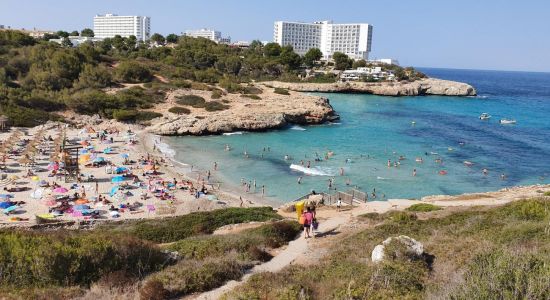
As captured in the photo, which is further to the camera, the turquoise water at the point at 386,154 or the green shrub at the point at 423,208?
the turquoise water at the point at 386,154

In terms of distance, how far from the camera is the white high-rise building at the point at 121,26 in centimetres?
18850

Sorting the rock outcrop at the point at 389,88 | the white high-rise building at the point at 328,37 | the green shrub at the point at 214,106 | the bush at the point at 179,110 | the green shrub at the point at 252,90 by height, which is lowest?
the bush at the point at 179,110

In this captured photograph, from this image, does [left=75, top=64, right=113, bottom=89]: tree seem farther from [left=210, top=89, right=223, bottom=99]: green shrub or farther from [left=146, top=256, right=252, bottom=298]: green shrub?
[left=146, top=256, right=252, bottom=298]: green shrub

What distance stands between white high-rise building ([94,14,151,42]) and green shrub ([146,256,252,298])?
193989 mm

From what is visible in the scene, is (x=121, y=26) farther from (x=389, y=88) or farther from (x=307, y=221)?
(x=307, y=221)

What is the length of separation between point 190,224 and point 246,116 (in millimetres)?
33049

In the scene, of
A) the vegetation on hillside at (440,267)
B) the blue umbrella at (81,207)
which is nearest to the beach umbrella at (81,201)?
the blue umbrella at (81,207)

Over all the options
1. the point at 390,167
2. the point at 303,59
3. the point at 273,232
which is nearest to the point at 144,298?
the point at 273,232

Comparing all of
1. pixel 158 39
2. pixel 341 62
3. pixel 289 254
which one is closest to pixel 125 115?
pixel 289 254

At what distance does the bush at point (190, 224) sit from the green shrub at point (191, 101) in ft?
121

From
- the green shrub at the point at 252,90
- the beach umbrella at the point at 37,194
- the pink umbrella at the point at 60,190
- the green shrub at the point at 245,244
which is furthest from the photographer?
the green shrub at the point at 252,90

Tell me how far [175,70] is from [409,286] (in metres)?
69.8

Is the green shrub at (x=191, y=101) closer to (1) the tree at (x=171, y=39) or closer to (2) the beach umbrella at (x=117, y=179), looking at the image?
(2) the beach umbrella at (x=117, y=179)

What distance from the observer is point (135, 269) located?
9.99m
